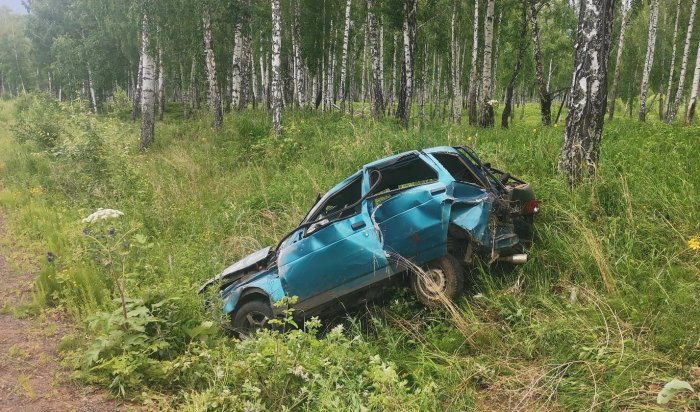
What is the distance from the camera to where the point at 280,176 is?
10281mm

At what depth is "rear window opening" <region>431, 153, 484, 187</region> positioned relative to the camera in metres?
5.49

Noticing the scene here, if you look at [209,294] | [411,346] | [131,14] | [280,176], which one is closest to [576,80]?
[411,346]

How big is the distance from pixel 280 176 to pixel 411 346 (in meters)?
6.08

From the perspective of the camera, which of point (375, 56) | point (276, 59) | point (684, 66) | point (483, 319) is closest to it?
point (483, 319)

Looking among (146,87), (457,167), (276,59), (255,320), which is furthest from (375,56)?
(255,320)

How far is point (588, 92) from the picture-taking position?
5.95 m

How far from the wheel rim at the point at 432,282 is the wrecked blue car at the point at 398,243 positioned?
0.01 m

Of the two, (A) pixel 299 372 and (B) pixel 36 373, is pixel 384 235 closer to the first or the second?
(A) pixel 299 372

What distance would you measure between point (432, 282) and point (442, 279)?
0.59ft

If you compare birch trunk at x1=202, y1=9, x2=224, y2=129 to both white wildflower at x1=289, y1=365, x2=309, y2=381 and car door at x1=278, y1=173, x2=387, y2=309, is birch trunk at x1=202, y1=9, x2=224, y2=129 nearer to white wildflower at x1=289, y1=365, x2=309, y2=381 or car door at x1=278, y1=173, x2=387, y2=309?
car door at x1=278, y1=173, x2=387, y2=309

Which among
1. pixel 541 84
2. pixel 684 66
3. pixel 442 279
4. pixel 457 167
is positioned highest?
pixel 684 66

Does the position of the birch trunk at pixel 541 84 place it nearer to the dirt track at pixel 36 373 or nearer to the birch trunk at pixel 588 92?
the birch trunk at pixel 588 92

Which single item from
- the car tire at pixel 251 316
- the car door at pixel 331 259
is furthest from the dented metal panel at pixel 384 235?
the car tire at pixel 251 316

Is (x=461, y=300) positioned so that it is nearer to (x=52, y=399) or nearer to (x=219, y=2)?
(x=52, y=399)
